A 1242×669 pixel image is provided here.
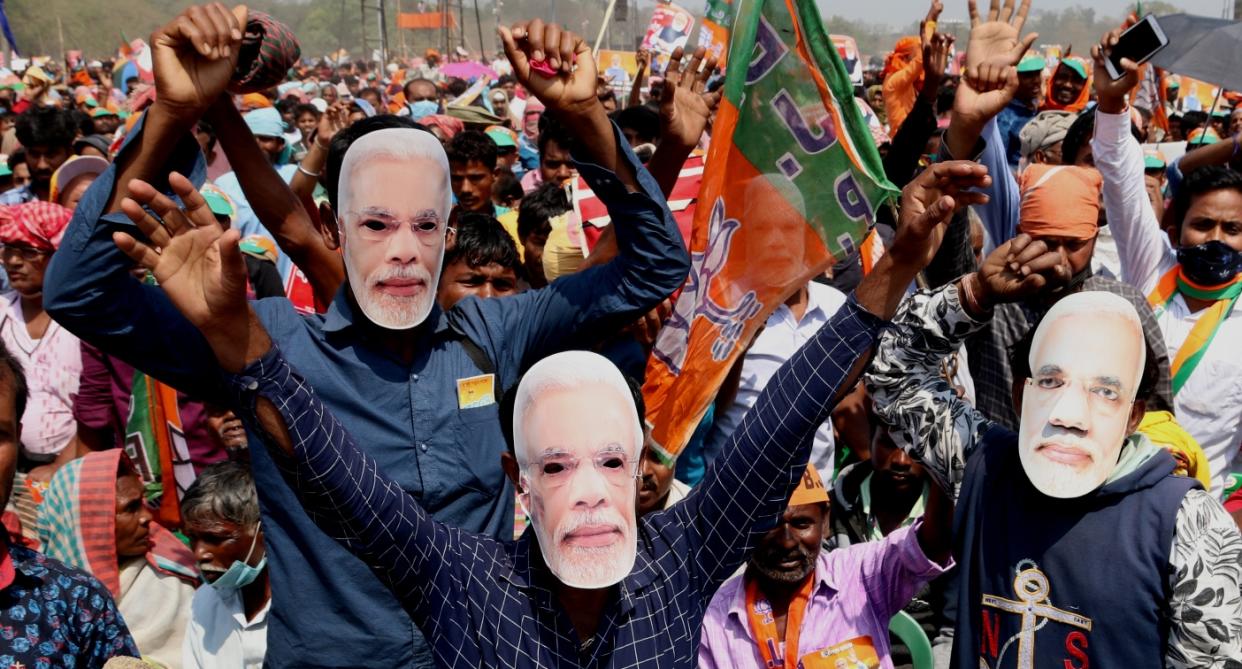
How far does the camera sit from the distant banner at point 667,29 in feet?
31.4

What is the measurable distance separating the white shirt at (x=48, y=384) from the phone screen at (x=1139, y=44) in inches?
168

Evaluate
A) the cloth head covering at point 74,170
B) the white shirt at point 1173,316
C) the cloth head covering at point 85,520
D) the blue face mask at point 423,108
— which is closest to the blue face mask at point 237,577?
the cloth head covering at point 85,520

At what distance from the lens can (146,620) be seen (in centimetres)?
402

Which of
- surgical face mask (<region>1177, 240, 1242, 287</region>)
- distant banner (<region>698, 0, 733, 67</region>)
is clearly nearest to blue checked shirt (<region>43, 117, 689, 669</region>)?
surgical face mask (<region>1177, 240, 1242, 287</region>)

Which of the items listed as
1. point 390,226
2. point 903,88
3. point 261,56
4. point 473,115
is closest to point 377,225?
point 390,226

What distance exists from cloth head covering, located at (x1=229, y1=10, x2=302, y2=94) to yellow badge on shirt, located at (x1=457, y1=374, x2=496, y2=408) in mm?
836

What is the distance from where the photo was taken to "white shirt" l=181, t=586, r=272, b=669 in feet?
12.3

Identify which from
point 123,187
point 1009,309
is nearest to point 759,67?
point 1009,309

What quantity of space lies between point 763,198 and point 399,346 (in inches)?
48.2

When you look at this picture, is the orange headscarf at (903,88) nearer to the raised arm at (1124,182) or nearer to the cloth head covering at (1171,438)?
the raised arm at (1124,182)

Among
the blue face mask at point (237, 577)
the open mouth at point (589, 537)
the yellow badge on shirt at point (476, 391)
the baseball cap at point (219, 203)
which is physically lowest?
the blue face mask at point (237, 577)

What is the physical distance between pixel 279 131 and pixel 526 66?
652 cm

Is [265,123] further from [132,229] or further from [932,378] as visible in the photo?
[932,378]

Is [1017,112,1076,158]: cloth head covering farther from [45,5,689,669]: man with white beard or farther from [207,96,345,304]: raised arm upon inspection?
[207,96,345,304]: raised arm
